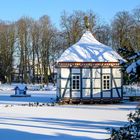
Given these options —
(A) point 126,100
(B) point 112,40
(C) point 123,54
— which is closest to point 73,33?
(B) point 112,40

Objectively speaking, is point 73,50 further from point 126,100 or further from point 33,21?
point 33,21

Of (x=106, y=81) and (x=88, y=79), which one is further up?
(x=88, y=79)

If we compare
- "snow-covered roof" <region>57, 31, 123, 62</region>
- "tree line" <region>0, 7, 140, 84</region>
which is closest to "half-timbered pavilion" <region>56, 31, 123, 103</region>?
"snow-covered roof" <region>57, 31, 123, 62</region>

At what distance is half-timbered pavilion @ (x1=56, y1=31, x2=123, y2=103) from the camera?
2897cm

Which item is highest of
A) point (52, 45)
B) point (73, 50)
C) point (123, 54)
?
point (52, 45)

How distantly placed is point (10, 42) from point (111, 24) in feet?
54.1

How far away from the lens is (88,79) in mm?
29234

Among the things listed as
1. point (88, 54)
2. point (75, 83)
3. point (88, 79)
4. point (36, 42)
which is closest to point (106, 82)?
point (88, 79)

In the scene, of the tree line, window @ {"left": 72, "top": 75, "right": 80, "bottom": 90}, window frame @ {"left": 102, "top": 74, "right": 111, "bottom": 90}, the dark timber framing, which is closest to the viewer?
the dark timber framing

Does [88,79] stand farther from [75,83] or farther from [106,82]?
[106,82]

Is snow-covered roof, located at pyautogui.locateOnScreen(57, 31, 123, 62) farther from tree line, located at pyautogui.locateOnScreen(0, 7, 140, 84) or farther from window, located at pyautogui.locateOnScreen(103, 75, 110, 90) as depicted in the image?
tree line, located at pyautogui.locateOnScreen(0, 7, 140, 84)

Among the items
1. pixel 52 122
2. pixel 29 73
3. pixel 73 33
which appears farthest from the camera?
pixel 29 73

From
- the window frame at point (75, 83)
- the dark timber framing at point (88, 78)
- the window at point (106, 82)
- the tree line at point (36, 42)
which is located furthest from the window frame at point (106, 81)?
the tree line at point (36, 42)

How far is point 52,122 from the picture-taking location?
648 inches
